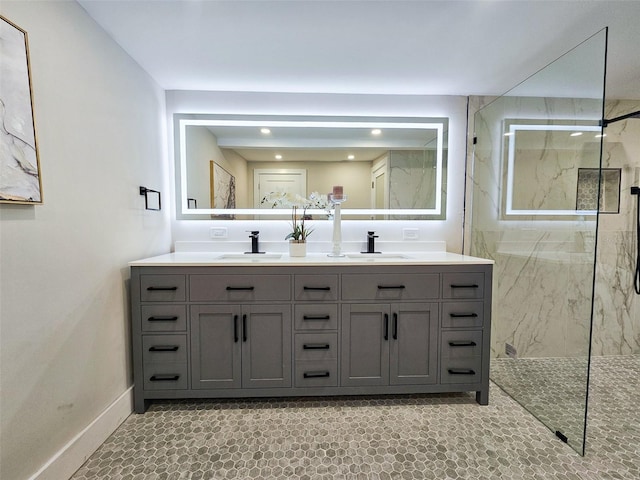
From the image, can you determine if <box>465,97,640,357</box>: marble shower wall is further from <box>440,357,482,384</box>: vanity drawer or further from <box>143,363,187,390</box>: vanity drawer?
<box>143,363,187,390</box>: vanity drawer

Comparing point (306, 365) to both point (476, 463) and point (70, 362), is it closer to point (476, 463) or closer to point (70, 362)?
point (476, 463)

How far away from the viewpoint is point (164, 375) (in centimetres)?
173

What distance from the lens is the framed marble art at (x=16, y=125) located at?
1018 mm

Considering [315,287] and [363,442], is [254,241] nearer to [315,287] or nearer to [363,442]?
[315,287]

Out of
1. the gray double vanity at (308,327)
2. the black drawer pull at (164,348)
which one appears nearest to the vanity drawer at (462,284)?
the gray double vanity at (308,327)

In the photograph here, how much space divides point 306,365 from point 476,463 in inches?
39.6

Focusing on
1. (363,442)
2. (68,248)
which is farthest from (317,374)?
(68,248)

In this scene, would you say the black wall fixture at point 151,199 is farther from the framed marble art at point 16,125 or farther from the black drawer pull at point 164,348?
the black drawer pull at point 164,348

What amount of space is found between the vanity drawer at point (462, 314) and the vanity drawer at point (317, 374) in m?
0.78

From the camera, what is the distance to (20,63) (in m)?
1.08

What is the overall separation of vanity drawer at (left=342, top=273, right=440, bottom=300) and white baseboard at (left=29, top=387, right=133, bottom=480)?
4.86 feet

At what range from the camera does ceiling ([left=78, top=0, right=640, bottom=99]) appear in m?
1.41

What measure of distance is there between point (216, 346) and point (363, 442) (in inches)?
40.0

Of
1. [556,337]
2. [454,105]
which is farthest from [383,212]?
→ [556,337]
